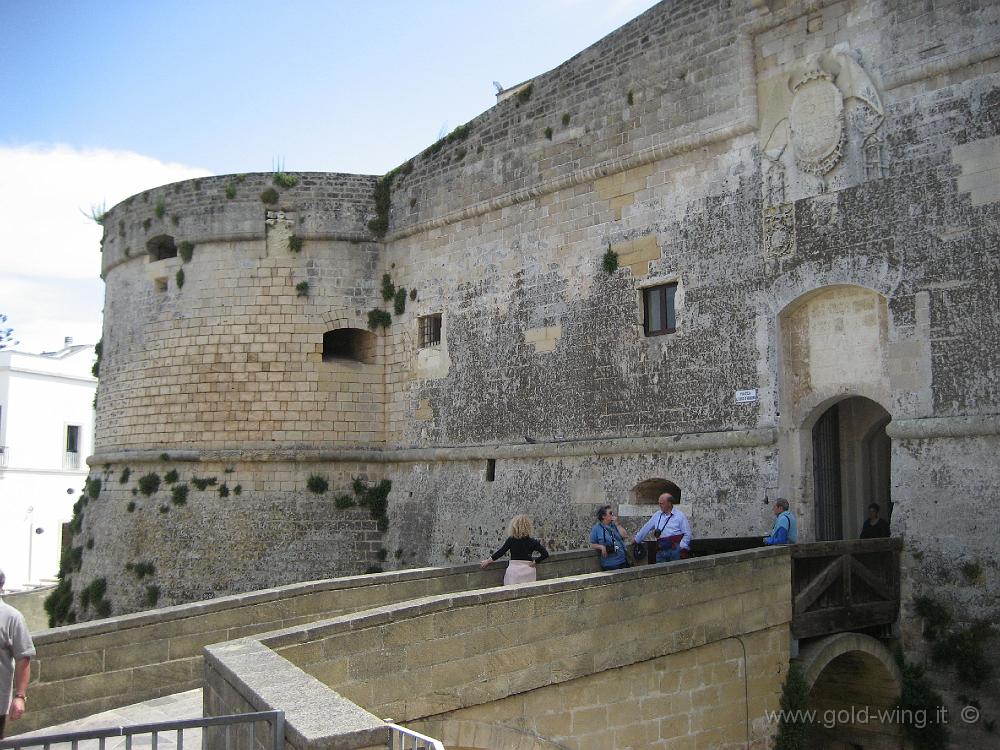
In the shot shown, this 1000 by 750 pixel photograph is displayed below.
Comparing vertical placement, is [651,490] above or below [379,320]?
below

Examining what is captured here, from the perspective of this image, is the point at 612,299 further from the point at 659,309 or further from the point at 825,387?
the point at 825,387

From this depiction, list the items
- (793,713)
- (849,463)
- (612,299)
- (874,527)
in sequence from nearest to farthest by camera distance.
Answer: (793,713) < (874,527) < (849,463) < (612,299)

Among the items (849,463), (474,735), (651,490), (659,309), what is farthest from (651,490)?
(474,735)

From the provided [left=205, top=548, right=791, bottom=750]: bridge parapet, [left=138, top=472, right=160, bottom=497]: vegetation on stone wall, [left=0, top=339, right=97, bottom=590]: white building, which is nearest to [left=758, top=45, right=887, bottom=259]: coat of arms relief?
[left=205, top=548, right=791, bottom=750]: bridge parapet

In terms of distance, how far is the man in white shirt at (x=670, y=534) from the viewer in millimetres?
9023

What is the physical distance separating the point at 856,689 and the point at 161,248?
12779mm

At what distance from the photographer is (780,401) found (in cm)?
1027

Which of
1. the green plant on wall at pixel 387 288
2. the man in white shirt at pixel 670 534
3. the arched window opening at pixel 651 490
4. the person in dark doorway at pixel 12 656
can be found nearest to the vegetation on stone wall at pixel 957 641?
the man in white shirt at pixel 670 534

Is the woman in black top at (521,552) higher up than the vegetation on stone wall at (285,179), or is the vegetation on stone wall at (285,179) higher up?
the vegetation on stone wall at (285,179)

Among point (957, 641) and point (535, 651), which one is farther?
point (957, 641)

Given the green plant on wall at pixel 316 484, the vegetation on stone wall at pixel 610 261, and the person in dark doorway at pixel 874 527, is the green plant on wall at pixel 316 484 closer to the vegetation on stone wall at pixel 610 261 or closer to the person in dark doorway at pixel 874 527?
the vegetation on stone wall at pixel 610 261

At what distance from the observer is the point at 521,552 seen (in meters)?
7.84

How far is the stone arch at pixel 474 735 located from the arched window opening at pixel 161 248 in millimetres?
12267

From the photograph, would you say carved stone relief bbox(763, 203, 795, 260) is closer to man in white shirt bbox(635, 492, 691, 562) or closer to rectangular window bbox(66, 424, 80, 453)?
man in white shirt bbox(635, 492, 691, 562)
